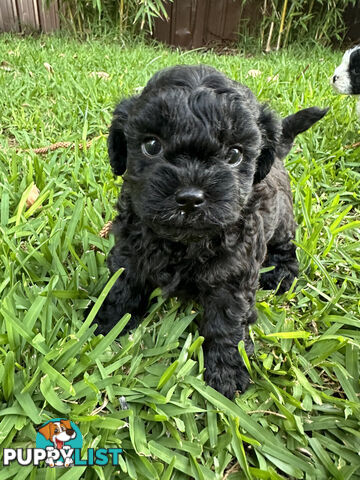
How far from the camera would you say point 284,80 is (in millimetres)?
Answer: 4379

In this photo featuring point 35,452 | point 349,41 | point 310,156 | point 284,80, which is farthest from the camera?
point 349,41

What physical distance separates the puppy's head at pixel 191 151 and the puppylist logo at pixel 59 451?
633 millimetres

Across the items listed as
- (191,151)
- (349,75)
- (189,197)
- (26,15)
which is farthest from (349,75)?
(26,15)

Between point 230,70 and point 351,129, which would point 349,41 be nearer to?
point 230,70

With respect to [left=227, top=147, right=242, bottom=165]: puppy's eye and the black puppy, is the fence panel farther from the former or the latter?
[left=227, top=147, right=242, bottom=165]: puppy's eye

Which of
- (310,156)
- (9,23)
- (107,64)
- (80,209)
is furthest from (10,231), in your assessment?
(9,23)

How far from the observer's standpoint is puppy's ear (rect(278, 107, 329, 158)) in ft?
5.40

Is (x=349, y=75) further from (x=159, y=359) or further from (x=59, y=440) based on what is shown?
(x=59, y=440)

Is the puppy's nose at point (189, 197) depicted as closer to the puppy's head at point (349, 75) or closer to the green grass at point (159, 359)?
the green grass at point (159, 359)

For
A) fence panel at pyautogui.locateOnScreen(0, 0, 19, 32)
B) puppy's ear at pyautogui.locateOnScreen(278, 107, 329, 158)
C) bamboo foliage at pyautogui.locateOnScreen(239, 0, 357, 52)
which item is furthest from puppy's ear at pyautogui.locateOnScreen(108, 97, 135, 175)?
bamboo foliage at pyautogui.locateOnScreen(239, 0, 357, 52)

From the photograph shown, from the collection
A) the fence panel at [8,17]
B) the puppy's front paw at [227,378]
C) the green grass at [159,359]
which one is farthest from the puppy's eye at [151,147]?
the fence panel at [8,17]

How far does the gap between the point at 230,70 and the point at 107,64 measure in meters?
1.47

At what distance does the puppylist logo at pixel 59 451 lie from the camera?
106 centimetres

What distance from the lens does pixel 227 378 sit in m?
1.37
